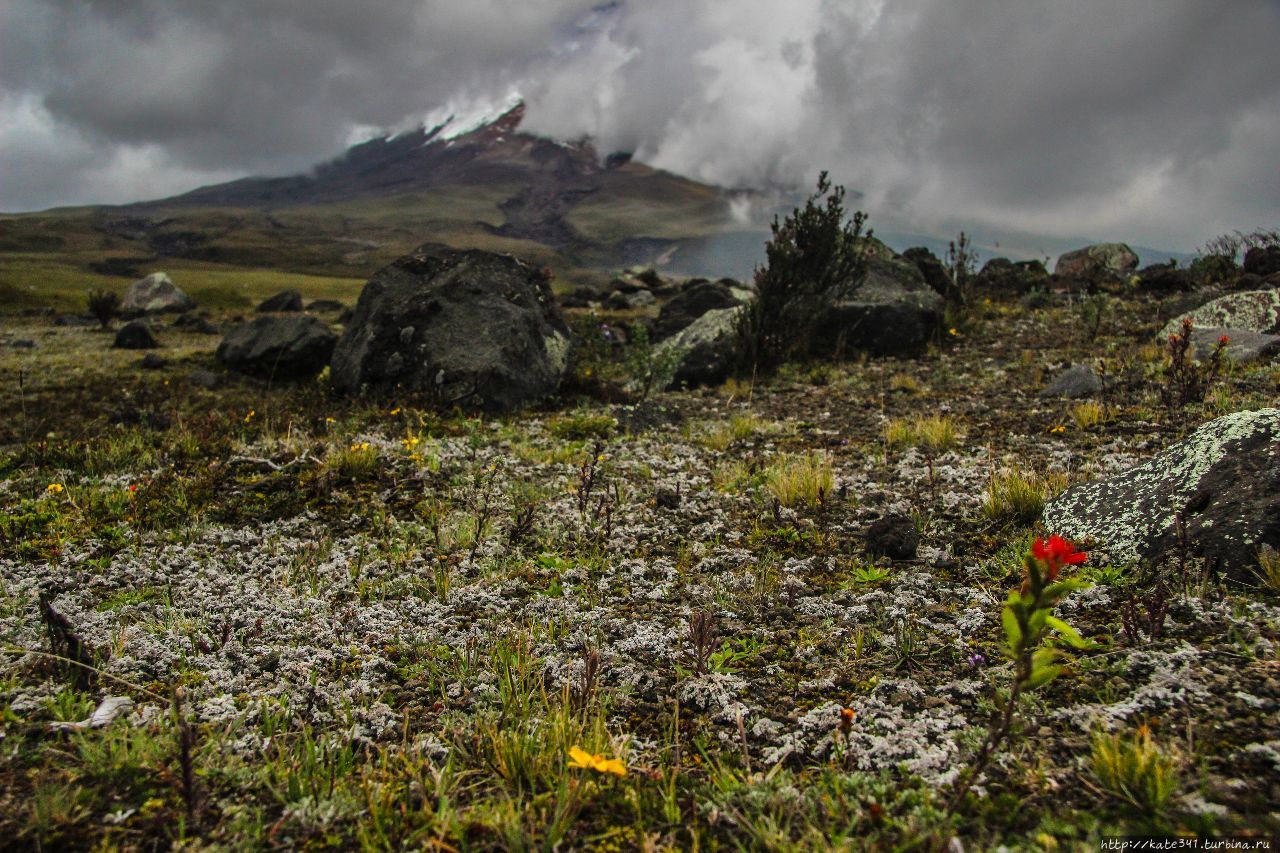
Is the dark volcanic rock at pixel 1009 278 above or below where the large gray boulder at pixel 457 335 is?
above

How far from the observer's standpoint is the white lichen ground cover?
89.6 inches

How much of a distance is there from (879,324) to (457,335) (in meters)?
9.57

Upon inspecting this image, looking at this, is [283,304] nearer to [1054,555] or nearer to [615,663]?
[615,663]

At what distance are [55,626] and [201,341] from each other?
21.6m

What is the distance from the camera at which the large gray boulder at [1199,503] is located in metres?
3.53

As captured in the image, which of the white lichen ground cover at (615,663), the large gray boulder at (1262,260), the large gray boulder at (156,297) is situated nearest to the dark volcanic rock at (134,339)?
the white lichen ground cover at (615,663)

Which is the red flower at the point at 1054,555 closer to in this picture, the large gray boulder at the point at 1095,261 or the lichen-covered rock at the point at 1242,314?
the lichen-covered rock at the point at 1242,314

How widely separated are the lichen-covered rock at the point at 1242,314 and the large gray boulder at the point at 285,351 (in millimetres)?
16468

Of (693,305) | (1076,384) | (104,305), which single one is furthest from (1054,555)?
(104,305)

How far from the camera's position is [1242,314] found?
13148 mm

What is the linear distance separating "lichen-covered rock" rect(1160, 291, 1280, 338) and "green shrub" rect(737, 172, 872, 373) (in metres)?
6.34

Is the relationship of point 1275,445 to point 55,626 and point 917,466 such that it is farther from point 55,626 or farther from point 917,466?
point 55,626

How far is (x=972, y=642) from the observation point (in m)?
3.34

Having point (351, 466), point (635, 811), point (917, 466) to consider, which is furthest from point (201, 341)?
point (635, 811)
